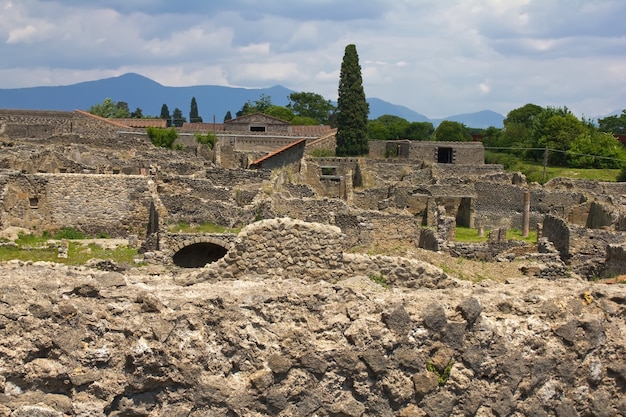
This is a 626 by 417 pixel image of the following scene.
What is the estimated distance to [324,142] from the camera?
5278 cm

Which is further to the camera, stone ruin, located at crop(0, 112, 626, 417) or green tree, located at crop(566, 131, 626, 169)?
green tree, located at crop(566, 131, 626, 169)

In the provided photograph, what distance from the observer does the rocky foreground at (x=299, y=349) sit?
639 centimetres

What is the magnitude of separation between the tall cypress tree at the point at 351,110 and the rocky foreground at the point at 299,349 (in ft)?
146

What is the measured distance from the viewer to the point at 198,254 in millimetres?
19609

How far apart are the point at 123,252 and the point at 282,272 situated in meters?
10.6

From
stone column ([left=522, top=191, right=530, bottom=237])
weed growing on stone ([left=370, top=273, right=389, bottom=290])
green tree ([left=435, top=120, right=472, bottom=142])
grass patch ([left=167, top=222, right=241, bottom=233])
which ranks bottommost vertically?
stone column ([left=522, top=191, right=530, bottom=237])

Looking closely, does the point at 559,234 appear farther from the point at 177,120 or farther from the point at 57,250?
the point at 177,120

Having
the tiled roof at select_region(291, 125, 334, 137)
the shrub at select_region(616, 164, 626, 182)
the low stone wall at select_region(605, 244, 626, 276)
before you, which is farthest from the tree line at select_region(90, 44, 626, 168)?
the low stone wall at select_region(605, 244, 626, 276)

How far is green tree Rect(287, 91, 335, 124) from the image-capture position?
114 metres

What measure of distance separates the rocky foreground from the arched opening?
11.5 metres

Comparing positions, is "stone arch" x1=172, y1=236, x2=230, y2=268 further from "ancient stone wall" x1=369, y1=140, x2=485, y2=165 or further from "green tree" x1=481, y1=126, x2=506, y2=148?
"green tree" x1=481, y1=126, x2=506, y2=148

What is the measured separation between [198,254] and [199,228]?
1.39m

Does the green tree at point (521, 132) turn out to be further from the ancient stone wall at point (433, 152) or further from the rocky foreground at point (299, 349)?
the rocky foreground at point (299, 349)

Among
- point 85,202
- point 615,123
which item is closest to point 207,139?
point 85,202
